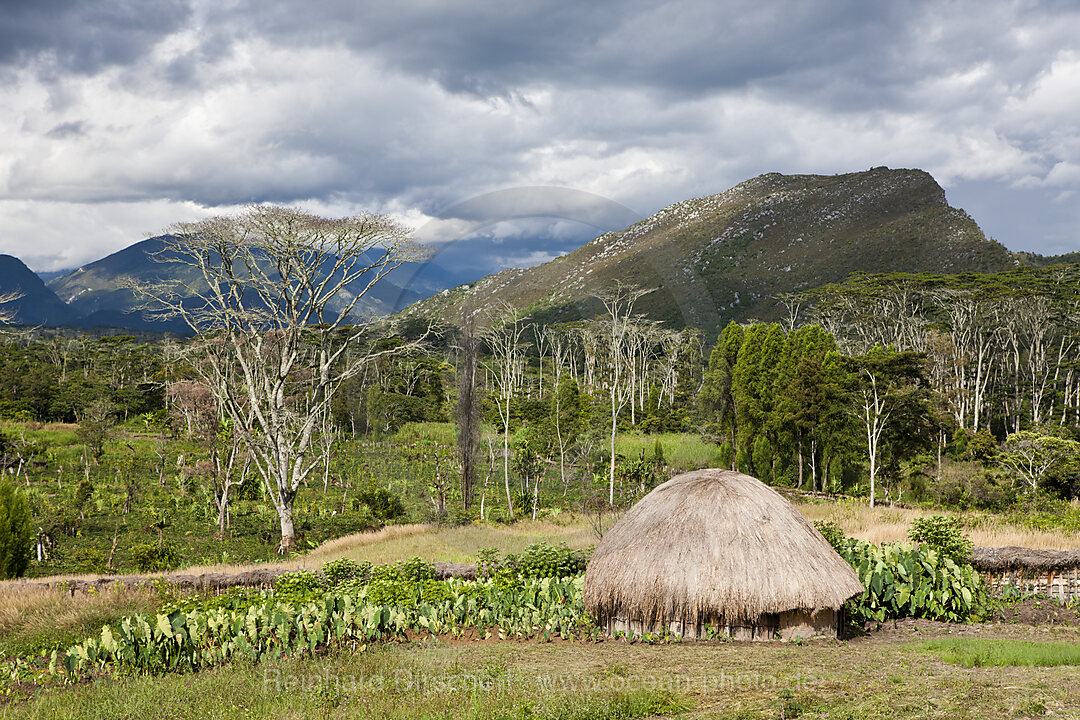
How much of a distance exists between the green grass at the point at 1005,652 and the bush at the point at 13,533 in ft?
72.1

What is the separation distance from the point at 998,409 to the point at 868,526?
123 feet

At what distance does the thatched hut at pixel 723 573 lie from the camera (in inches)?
388

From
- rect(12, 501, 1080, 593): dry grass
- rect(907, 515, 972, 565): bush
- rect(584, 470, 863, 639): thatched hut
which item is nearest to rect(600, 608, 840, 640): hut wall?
rect(584, 470, 863, 639): thatched hut

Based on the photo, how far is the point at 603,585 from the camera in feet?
35.0

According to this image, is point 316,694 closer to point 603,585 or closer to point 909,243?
point 603,585

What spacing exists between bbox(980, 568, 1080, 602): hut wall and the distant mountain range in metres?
11.9

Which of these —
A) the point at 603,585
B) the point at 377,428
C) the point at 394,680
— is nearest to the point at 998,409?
the point at 377,428

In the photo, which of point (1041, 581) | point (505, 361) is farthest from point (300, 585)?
point (505, 361)

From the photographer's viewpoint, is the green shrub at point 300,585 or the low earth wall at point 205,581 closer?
the green shrub at point 300,585

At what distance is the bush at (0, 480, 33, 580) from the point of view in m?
19.7

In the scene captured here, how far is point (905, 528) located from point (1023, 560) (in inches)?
261

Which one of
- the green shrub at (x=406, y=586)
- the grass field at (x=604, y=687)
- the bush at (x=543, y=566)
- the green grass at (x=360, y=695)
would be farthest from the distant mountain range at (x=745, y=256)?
the green grass at (x=360, y=695)

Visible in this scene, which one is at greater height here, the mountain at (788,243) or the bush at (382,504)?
the mountain at (788,243)

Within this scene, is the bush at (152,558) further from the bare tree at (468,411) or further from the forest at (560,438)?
the bare tree at (468,411)
